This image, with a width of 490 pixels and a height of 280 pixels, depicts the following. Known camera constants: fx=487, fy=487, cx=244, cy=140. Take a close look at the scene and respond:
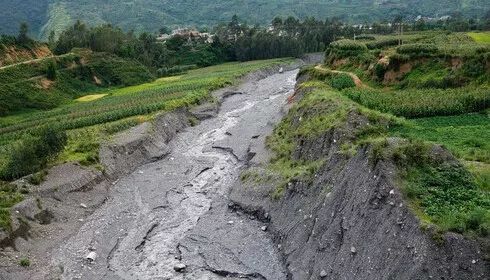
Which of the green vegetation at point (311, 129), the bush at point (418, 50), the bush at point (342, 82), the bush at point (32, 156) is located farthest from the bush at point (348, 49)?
the bush at point (32, 156)

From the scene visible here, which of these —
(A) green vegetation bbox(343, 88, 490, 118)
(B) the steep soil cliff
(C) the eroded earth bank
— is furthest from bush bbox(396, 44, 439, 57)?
(B) the steep soil cliff

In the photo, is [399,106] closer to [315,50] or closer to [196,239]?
[196,239]

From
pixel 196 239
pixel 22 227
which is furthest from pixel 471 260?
pixel 22 227

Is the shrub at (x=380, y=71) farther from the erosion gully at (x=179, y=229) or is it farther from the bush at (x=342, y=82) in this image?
the erosion gully at (x=179, y=229)

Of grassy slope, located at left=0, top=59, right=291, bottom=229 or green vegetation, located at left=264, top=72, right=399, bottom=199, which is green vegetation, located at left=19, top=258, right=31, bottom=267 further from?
green vegetation, located at left=264, top=72, right=399, bottom=199

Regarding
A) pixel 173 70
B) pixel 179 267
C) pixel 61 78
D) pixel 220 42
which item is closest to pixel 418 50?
pixel 179 267

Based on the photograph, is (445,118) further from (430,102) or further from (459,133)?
(459,133)
